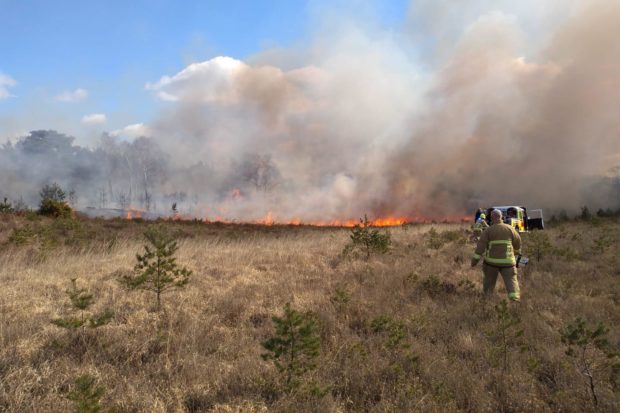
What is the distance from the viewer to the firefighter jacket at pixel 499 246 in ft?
23.0

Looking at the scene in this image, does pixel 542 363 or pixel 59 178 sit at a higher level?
pixel 59 178

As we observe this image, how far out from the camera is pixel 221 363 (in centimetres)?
405

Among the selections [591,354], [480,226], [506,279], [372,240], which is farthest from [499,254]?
[480,226]

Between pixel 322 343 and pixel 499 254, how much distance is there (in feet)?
14.8

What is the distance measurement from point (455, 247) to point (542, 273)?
4.90 meters

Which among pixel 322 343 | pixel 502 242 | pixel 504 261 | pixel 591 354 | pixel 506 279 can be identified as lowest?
pixel 591 354

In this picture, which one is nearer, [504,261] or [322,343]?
[322,343]

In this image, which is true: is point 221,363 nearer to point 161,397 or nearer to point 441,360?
point 161,397

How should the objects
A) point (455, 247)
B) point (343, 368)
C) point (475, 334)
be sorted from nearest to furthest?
point (343, 368) → point (475, 334) → point (455, 247)

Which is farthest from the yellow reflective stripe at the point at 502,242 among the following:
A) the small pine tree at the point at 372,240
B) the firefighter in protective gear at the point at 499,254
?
the small pine tree at the point at 372,240

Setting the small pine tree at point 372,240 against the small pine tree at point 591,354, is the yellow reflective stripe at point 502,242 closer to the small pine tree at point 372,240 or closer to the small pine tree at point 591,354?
the small pine tree at point 591,354

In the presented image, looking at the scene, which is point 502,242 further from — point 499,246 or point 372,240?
point 372,240


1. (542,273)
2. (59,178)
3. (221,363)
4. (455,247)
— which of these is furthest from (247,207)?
(221,363)

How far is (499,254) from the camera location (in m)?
7.10
